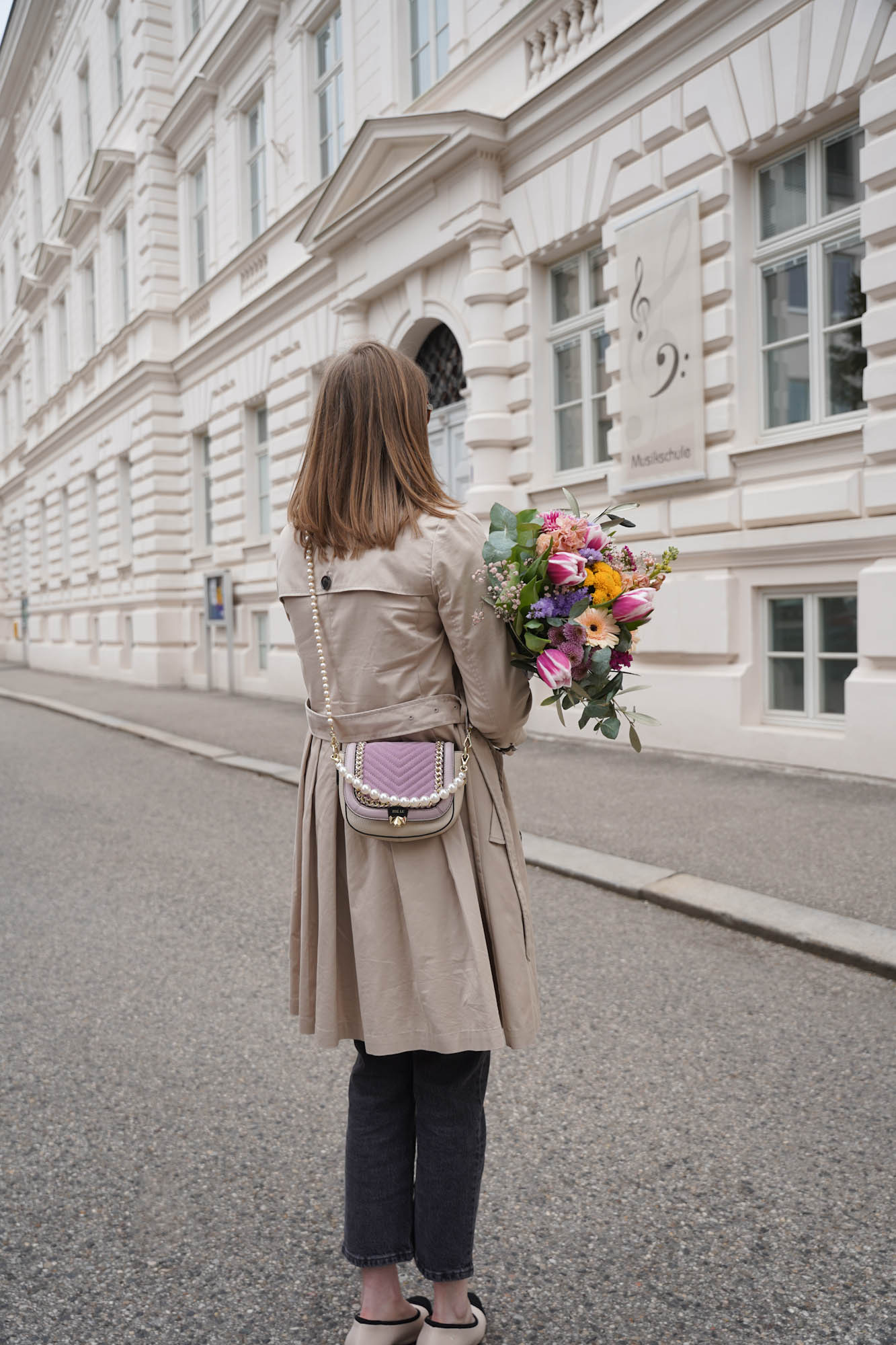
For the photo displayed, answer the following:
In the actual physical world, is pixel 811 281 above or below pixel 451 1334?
above

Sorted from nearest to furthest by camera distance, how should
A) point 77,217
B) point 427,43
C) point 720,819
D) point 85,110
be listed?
point 720,819 < point 427,43 < point 77,217 < point 85,110

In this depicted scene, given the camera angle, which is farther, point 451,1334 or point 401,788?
point 451,1334

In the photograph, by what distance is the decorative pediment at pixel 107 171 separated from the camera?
2103cm

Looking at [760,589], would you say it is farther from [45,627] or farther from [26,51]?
[26,51]

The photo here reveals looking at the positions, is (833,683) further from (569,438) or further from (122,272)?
(122,272)

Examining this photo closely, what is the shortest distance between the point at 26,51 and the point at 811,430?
28.8 metres

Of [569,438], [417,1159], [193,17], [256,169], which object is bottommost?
[417,1159]

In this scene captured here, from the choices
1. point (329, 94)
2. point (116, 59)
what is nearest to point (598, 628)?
point (329, 94)

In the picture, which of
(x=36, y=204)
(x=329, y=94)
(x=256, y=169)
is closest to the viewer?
(x=329, y=94)

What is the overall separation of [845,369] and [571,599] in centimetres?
709

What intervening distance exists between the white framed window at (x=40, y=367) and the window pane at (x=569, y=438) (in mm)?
23148

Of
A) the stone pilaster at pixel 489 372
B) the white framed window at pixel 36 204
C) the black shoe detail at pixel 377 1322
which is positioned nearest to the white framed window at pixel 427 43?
the stone pilaster at pixel 489 372

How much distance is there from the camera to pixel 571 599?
1.95 metres

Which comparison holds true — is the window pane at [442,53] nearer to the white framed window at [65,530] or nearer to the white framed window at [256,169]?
the white framed window at [256,169]
